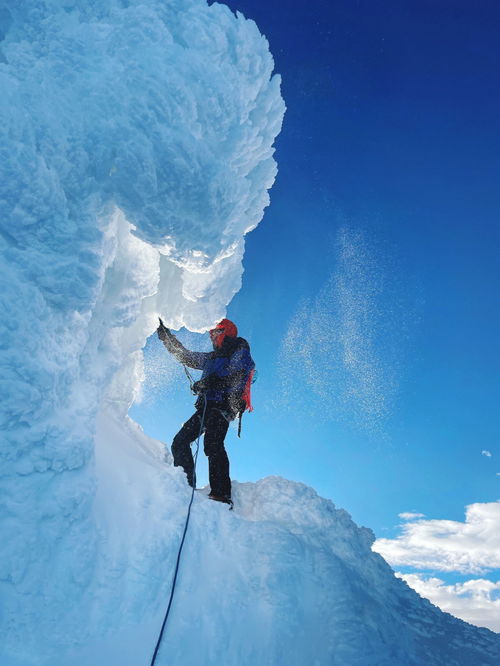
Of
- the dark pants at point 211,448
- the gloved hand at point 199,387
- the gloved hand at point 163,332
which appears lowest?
the dark pants at point 211,448

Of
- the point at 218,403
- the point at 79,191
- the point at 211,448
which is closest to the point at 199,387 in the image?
the point at 218,403

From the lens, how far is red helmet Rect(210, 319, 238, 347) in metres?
6.40

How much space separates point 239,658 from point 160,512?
1454mm

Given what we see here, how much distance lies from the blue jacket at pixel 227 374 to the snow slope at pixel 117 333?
4.75ft

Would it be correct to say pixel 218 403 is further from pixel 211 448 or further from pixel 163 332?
pixel 163 332

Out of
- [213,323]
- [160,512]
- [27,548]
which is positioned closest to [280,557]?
[160,512]

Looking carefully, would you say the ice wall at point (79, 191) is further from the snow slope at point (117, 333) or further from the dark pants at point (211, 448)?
the dark pants at point (211, 448)

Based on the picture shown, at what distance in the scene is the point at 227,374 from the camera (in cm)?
600

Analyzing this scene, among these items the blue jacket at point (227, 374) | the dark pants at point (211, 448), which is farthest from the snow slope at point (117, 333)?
the blue jacket at point (227, 374)

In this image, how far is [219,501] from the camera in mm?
5129

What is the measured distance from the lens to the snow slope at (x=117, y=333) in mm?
3037

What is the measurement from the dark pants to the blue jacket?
21 centimetres

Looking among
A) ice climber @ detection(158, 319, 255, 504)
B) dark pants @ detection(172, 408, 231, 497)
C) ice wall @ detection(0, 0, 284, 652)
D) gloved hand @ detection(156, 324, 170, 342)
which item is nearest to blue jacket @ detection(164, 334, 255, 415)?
ice climber @ detection(158, 319, 255, 504)

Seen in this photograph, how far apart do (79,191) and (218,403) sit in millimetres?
3503
